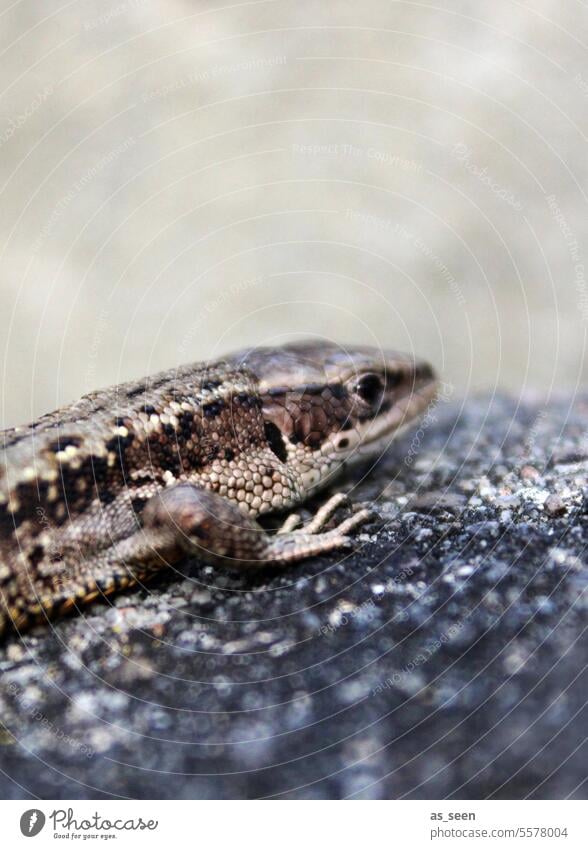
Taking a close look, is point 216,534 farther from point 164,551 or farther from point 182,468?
point 182,468

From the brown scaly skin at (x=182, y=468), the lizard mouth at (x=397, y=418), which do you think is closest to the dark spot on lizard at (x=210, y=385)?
the brown scaly skin at (x=182, y=468)

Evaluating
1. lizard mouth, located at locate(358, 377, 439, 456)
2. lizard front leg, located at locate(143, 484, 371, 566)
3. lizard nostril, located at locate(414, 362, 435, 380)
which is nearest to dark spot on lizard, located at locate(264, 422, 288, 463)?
lizard mouth, located at locate(358, 377, 439, 456)

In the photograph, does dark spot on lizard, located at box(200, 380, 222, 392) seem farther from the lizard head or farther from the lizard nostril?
the lizard nostril

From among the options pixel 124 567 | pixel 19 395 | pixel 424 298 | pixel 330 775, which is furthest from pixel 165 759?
pixel 19 395

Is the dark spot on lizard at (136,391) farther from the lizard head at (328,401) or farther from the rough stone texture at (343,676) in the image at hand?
the rough stone texture at (343,676)

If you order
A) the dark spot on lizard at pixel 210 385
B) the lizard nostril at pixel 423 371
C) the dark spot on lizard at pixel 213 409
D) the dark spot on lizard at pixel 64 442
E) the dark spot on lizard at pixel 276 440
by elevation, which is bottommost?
the dark spot on lizard at pixel 276 440

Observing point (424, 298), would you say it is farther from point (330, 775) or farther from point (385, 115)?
point (330, 775)
